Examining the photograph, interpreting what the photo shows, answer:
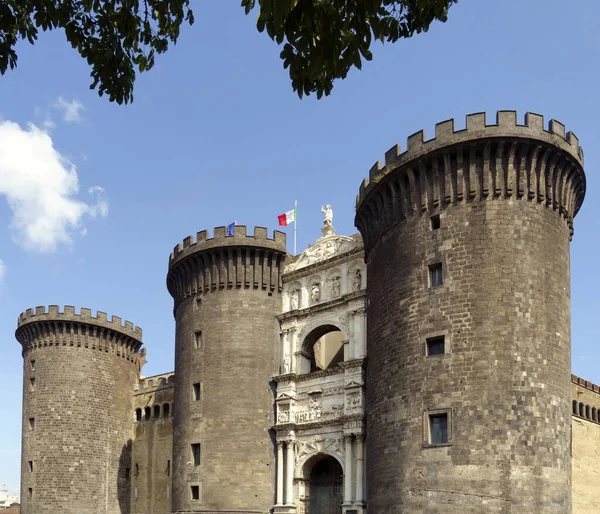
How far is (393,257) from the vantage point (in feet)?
110

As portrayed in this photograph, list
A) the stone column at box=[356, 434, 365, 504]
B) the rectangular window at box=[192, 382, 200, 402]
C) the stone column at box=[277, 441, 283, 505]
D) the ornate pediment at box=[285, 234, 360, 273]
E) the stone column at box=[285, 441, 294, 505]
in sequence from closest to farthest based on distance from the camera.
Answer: the stone column at box=[356, 434, 365, 504], the stone column at box=[285, 441, 294, 505], the stone column at box=[277, 441, 283, 505], the ornate pediment at box=[285, 234, 360, 273], the rectangular window at box=[192, 382, 200, 402]

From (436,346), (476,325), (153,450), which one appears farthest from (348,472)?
(153,450)

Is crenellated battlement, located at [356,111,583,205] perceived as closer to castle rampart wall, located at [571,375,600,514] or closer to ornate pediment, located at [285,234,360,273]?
ornate pediment, located at [285,234,360,273]

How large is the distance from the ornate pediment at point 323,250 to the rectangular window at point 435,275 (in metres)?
8.19

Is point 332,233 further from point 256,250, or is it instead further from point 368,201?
point 368,201

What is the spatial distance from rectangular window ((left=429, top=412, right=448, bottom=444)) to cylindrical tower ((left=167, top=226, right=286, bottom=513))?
496 inches

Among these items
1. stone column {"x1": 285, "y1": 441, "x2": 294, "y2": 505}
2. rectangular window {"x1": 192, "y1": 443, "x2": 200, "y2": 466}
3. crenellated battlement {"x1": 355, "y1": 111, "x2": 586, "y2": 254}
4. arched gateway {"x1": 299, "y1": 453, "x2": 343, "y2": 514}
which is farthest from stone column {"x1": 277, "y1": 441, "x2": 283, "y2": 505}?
crenellated battlement {"x1": 355, "y1": 111, "x2": 586, "y2": 254}

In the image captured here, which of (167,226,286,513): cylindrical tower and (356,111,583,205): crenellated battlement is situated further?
(167,226,286,513): cylindrical tower

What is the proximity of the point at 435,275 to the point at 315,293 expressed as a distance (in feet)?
35.7

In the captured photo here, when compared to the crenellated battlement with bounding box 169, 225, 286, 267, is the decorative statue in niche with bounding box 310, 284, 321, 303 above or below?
below

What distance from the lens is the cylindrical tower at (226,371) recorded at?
3978 centimetres

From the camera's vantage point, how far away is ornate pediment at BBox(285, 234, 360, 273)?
132 ft

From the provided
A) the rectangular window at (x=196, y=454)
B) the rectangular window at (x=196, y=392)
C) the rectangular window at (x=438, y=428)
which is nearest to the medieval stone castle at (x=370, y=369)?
the rectangular window at (x=438, y=428)

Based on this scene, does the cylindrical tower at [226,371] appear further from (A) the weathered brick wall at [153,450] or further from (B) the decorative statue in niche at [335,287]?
(A) the weathered brick wall at [153,450]
